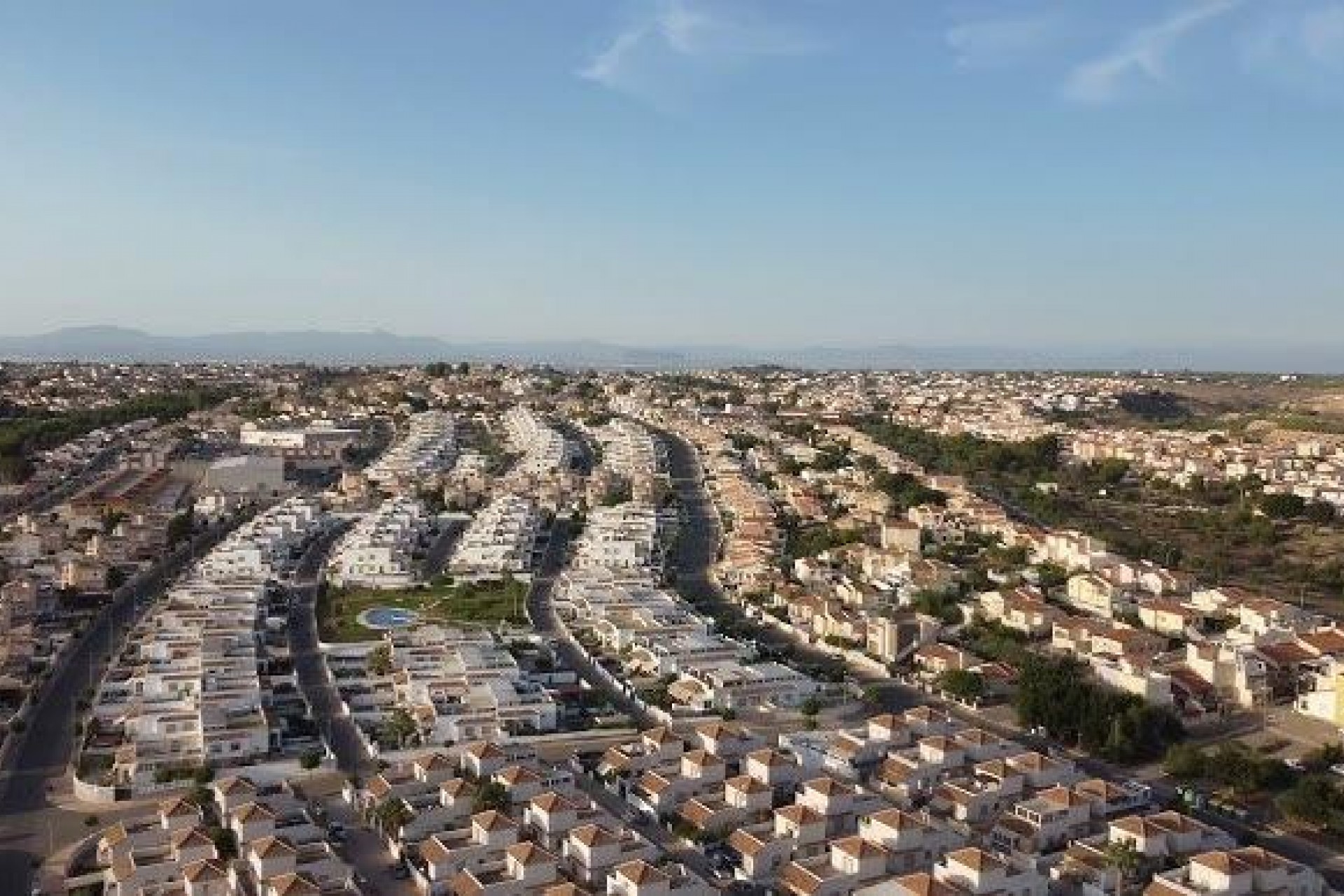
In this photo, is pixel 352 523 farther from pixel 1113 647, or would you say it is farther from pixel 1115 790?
pixel 1115 790

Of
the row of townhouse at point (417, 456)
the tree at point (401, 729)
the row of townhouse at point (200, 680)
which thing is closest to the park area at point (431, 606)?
the row of townhouse at point (200, 680)

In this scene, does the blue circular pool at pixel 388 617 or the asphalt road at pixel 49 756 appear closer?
the asphalt road at pixel 49 756

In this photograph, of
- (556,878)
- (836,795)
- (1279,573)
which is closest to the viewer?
(556,878)

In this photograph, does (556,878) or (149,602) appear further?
(149,602)

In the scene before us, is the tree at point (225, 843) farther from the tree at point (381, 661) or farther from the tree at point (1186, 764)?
the tree at point (1186, 764)

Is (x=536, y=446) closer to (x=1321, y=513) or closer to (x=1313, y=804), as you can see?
(x=1321, y=513)

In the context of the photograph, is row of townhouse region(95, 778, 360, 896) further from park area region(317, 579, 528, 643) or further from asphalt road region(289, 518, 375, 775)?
park area region(317, 579, 528, 643)

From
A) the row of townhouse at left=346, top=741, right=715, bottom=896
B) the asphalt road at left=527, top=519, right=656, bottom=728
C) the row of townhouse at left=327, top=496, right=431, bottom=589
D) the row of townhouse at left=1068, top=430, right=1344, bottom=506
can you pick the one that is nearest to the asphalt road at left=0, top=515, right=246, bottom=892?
the row of townhouse at left=346, top=741, right=715, bottom=896

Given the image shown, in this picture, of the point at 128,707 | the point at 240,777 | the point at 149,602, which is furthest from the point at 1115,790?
the point at 149,602
